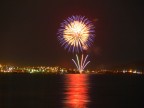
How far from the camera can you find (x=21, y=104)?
48.3 m

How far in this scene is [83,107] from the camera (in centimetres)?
4650

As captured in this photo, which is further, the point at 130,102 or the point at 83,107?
the point at 130,102

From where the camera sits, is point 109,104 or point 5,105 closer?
point 5,105

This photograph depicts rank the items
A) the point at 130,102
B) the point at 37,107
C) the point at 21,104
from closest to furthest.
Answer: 1. the point at 37,107
2. the point at 21,104
3. the point at 130,102

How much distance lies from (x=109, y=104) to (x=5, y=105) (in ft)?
42.0

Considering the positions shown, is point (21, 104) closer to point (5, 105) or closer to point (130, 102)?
point (5, 105)

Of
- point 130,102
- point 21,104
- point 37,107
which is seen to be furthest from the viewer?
point 130,102

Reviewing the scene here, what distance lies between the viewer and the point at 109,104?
49.5 metres

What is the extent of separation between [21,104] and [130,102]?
14.2 m

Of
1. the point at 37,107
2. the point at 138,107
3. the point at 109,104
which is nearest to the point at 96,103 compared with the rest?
the point at 109,104

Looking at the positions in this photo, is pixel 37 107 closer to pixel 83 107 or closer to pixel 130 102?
pixel 83 107

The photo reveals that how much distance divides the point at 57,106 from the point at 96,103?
620 centimetres

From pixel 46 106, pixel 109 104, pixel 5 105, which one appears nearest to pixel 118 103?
pixel 109 104

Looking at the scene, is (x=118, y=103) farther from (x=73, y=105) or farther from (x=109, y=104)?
(x=73, y=105)
